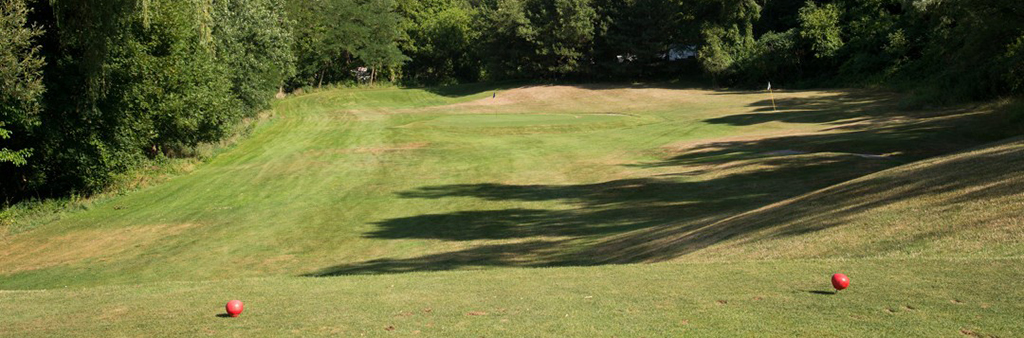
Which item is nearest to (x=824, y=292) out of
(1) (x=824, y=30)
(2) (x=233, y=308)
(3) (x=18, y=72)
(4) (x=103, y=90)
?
(2) (x=233, y=308)

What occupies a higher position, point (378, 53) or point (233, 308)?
point (378, 53)

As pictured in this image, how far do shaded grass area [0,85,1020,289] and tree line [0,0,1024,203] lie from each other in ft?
9.47

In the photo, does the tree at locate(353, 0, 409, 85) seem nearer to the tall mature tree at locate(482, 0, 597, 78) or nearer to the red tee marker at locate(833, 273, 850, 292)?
the tall mature tree at locate(482, 0, 597, 78)

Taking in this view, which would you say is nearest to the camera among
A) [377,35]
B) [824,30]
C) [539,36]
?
[824,30]

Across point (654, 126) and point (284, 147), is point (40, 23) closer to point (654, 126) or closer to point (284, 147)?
point (284, 147)

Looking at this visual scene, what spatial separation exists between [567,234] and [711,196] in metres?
5.35

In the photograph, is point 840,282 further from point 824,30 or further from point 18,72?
point 824,30

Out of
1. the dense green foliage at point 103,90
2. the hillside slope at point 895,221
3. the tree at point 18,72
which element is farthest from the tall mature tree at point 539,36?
the hillside slope at point 895,221

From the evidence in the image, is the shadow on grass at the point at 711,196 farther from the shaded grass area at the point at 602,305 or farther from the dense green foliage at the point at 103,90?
the dense green foliage at the point at 103,90

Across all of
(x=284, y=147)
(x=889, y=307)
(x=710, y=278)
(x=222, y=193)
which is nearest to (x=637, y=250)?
(x=710, y=278)

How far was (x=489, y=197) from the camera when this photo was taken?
26.7 m

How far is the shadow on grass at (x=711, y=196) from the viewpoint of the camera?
14.7 metres

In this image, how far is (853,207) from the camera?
14.4 m

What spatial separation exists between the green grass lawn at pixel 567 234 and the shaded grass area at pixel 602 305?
0.17 ft
